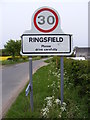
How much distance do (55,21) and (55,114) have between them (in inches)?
Answer: 77.8

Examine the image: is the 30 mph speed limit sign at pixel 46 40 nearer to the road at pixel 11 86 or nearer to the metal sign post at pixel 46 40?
the metal sign post at pixel 46 40

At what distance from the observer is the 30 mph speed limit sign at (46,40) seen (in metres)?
4.40

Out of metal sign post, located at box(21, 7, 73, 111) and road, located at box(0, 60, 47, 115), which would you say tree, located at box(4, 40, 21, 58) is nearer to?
road, located at box(0, 60, 47, 115)

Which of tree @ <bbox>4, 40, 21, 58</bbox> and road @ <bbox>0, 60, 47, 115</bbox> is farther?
tree @ <bbox>4, 40, 21, 58</bbox>

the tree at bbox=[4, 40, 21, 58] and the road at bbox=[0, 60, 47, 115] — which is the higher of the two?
the tree at bbox=[4, 40, 21, 58]

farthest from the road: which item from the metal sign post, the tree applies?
the tree

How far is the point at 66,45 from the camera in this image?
4.49 meters

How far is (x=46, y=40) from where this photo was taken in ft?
14.6

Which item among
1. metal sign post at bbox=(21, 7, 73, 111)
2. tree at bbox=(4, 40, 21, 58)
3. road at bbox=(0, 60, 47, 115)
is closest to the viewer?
metal sign post at bbox=(21, 7, 73, 111)

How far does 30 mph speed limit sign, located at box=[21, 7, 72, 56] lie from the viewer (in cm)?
440

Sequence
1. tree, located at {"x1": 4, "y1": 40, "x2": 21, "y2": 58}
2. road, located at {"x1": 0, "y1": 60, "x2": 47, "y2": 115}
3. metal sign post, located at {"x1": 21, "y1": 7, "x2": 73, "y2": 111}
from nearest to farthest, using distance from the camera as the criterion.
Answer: metal sign post, located at {"x1": 21, "y1": 7, "x2": 73, "y2": 111} < road, located at {"x1": 0, "y1": 60, "x2": 47, "y2": 115} < tree, located at {"x1": 4, "y1": 40, "x2": 21, "y2": 58}

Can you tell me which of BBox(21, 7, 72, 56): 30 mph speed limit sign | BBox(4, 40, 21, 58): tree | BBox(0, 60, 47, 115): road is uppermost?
BBox(4, 40, 21, 58): tree

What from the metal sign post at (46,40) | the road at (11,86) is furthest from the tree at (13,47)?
the metal sign post at (46,40)

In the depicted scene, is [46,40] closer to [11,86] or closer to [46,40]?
[46,40]
